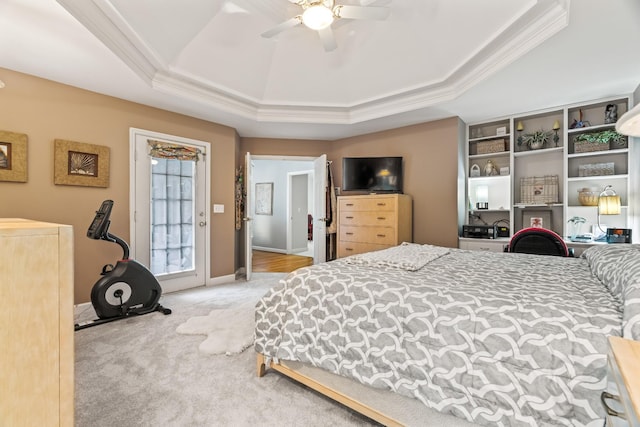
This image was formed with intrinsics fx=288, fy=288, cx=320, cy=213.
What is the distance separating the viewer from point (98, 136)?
311 centimetres

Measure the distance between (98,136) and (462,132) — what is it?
450 cm

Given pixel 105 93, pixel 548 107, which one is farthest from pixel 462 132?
pixel 105 93

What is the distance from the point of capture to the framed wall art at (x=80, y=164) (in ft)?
9.36

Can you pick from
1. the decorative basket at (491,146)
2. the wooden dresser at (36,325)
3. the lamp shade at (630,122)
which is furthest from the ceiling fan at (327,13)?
the decorative basket at (491,146)

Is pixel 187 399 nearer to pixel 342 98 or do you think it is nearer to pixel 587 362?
pixel 587 362

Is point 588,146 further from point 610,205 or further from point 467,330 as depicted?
point 467,330

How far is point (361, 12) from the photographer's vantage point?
82.1 inches

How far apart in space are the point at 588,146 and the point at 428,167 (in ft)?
5.67

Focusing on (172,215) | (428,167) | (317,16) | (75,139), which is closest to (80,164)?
(75,139)

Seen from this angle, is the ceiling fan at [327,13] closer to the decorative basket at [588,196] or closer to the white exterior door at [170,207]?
the white exterior door at [170,207]

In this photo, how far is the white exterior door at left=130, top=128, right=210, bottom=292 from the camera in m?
3.42

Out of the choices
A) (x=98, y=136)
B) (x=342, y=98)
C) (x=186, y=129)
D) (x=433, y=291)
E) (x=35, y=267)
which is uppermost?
(x=342, y=98)

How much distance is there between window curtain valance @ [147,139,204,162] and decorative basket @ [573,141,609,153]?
466 cm

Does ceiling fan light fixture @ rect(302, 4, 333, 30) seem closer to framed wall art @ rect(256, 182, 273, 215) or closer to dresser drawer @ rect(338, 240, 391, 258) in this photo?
→ dresser drawer @ rect(338, 240, 391, 258)
